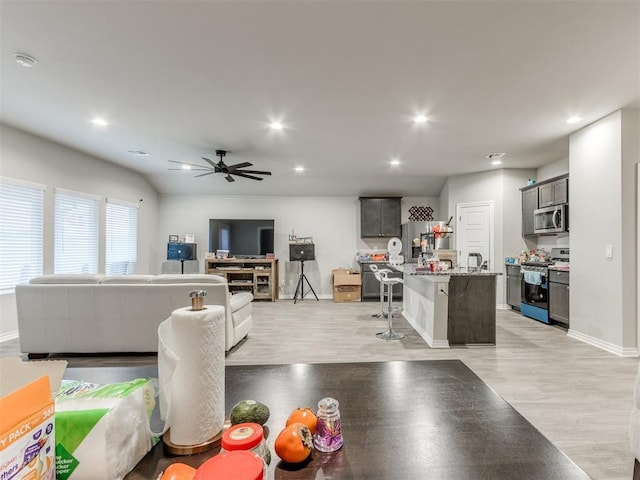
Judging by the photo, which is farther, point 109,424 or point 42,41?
point 42,41

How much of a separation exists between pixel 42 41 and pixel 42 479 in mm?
3016

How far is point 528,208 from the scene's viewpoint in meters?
5.36

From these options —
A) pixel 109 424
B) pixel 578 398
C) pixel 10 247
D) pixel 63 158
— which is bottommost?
pixel 578 398

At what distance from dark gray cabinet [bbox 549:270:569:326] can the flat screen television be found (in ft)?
17.3

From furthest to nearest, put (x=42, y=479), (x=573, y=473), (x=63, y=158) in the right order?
1. (x=63, y=158)
2. (x=573, y=473)
3. (x=42, y=479)

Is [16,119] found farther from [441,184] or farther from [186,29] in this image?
[441,184]

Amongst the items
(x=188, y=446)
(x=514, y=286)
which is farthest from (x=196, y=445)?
(x=514, y=286)

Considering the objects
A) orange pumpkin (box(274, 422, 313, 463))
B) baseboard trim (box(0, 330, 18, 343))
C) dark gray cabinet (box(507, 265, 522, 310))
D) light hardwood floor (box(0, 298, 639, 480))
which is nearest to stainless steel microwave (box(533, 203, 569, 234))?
dark gray cabinet (box(507, 265, 522, 310))

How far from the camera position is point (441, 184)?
22.5 ft

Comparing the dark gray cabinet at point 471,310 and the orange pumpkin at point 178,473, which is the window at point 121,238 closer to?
the dark gray cabinet at point 471,310

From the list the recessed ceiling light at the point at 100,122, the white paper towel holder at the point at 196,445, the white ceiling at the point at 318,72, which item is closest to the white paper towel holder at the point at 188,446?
the white paper towel holder at the point at 196,445

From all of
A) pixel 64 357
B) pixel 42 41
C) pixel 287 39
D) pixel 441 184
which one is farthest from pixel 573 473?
pixel 441 184

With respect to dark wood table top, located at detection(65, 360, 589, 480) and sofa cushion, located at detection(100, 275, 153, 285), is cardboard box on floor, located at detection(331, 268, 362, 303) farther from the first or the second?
dark wood table top, located at detection(65, 360, 589, 480)

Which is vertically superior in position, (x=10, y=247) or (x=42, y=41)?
(x=42, y=41)
